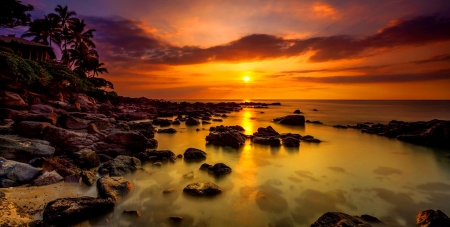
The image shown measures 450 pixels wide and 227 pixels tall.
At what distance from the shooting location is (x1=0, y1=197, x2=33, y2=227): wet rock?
4.10 m

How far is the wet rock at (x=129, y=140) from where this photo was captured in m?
11.1

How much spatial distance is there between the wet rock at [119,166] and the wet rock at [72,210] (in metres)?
2.75

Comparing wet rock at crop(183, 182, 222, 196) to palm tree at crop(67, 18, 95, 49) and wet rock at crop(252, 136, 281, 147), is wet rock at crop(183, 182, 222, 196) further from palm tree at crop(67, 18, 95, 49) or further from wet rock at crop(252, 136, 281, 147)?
palm tree at crop(67, 18, 95, 49)

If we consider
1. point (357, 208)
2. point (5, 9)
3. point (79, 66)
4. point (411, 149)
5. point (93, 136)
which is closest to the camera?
point (357, 208)

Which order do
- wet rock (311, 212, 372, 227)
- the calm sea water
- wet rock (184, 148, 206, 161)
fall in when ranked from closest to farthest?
wet rock (311, 212, 372, 227)
the calm sea water
wet rock (184, 148, 206, 161)

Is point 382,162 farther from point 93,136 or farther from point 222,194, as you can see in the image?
point 93,136

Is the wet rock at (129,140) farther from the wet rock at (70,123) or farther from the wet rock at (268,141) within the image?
the wet rock at (268,141)

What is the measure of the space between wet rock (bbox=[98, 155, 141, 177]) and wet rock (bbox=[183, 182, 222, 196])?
3.03 meters

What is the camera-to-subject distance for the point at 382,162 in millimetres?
11398

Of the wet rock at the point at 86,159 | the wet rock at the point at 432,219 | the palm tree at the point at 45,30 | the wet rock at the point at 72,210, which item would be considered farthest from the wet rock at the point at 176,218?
the palm tree at the point at 45,30

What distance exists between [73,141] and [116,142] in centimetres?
182

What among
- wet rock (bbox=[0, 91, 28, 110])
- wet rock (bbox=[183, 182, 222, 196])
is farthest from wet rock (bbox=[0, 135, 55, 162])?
wet rock (bbox=[0, 91, 28, 110])

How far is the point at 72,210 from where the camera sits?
489cm

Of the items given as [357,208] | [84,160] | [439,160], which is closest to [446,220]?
[357,208]
